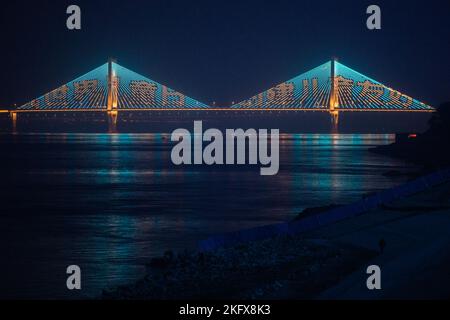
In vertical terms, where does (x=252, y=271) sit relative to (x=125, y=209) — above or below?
below

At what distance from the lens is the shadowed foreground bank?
10.2 meters

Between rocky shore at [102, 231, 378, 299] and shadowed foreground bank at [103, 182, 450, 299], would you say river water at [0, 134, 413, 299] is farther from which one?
shadowed foreground bank at [103, 182, 450, 299]

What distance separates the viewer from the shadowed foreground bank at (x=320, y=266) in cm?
1018

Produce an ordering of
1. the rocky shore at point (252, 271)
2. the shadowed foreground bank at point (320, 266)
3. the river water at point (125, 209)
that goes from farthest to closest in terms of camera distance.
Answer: the river water at point (125, 209) < the rocky shore at point (252, 271) < the shadowed foreground bank at point (320, 266)

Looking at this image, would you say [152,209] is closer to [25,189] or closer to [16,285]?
[25,189]

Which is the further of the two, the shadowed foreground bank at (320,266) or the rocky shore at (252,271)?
the rocky shore at (252,271)

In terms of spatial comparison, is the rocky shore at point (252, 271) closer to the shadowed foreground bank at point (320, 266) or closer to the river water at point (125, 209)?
the shadowed foreground bank at point (320, 266)

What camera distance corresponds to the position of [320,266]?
11.8m

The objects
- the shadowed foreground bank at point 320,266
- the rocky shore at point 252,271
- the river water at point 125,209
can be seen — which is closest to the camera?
the shadowed foreground bank at point 320,266

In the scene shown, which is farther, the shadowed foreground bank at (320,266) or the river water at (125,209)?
the river water at (125,209)

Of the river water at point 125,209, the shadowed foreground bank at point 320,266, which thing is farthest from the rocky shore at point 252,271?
the river water at point 125,209

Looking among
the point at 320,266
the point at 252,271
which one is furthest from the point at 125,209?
the point at 320,266

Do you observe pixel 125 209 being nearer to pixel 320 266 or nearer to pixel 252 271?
pixel 252 271
